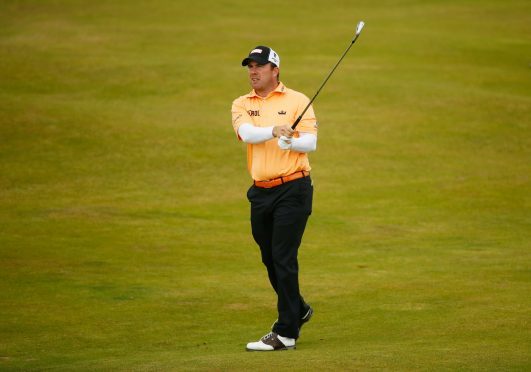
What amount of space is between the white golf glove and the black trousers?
1.39ft

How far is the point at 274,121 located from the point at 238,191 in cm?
970

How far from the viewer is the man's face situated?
335 inches

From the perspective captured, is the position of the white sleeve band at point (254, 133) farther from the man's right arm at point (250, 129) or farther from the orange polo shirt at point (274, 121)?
the orange polo shirt at point (274, 121)

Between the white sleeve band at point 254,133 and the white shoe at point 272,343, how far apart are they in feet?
5.39

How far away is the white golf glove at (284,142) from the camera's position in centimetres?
806

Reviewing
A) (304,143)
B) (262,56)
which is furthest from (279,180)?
(262,56)

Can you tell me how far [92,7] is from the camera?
36969mm

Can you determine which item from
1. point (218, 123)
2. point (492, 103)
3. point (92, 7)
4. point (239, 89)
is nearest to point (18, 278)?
point (218, 123)

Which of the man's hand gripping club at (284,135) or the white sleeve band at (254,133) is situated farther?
the white sleeve band at (254,133)

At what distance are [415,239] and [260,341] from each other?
688 centimetres

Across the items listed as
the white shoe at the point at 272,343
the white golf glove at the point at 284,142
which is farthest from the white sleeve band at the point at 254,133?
the white shoe at the point at 272,343

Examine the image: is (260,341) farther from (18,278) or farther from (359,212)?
(359,212)

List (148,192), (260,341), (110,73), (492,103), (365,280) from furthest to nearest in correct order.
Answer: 1. (110,73)
2. (492,103)
3. (148,192)
4. (365,280)
5. (260,341)

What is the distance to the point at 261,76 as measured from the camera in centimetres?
851
